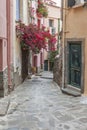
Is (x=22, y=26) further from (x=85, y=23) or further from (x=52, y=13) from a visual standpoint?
(x=52, y=13)

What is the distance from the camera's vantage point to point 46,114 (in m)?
8.19

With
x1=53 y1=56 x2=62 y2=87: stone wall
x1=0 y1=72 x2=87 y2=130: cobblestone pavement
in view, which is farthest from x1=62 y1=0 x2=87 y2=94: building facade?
x1=53 y1=56 x2=62 y2=87: stone wall

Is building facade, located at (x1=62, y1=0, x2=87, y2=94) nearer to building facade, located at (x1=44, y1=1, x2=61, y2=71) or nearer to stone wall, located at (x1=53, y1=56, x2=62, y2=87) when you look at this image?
stone wall, located at (x1=53, y1=56, x2=62, y2=87)

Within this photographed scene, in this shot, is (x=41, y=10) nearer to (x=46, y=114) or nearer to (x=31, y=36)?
(x=31, y=36)

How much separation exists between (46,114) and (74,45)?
14.7ft

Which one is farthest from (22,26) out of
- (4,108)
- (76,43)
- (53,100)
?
(4,108)

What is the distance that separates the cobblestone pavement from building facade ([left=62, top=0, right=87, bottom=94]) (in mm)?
1087

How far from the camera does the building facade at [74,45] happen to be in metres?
11.0

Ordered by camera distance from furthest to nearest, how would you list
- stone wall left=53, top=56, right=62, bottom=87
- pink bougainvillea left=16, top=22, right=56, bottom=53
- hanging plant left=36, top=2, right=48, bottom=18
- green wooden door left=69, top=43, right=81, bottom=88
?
1. hanging plant left=36, top=2, right=48, bottom=18
2. pink bougainvillea left=16, top=22, right=56, bottom=53
3. stone wall left=53, top=56, right=62, bottom=87
4. green wooden door left=69, top=43, right=81, bottom=88

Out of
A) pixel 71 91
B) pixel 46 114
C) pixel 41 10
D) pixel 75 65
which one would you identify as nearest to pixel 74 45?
pixel 75 65

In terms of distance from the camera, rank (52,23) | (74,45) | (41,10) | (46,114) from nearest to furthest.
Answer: (46,114) → (74,45) → (41,10) → (52,23)

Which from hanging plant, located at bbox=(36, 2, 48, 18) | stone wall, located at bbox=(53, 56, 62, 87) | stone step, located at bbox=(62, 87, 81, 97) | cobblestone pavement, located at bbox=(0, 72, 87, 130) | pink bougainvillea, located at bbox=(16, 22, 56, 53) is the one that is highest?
hanging plant, located at bbox=(36, 2, 48, 18)

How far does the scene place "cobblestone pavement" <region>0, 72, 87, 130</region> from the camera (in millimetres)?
7000

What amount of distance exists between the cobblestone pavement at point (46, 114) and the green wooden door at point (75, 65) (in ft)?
3.61
